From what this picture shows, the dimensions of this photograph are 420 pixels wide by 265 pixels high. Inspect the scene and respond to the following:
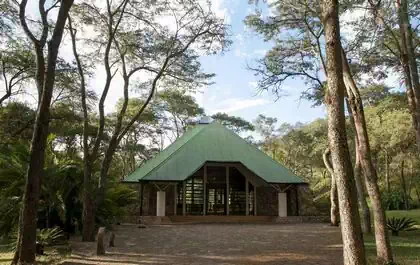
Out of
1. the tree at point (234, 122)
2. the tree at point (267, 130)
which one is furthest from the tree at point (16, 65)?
the tree at point (267, 130)

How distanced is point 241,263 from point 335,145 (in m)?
3.25

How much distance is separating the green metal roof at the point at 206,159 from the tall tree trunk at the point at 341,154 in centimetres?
1360

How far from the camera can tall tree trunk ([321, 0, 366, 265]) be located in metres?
5.14

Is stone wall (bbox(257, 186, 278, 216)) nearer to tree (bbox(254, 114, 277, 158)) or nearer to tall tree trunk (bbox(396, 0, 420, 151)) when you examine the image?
tall tree trunk (bbox(396, 0, 420, 151))

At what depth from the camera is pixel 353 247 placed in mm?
5109

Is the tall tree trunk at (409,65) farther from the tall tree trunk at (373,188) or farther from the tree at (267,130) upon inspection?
the tree at (267,130)

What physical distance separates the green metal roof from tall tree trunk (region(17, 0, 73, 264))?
11.7 meters

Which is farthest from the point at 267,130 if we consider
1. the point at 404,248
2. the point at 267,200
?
the point at 404,248

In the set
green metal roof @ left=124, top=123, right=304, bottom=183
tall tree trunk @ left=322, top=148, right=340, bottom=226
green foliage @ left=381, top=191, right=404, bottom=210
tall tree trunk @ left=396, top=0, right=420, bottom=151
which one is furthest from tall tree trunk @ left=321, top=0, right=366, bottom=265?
green foliage @ left=381, top=191, right=404, bottom=210

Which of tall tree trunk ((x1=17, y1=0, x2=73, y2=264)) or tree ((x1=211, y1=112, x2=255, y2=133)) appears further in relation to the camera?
tree ((x1=211, y1=112, x2=255, y2=133))

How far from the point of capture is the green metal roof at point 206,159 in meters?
19.2


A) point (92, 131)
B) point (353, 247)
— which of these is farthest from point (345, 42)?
point (92, 131)

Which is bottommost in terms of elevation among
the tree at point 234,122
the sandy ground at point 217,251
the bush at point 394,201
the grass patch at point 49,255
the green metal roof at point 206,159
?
the sandy ground at point 217,251

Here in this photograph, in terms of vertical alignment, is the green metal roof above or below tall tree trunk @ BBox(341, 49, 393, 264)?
above
